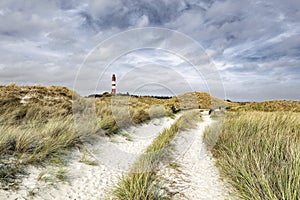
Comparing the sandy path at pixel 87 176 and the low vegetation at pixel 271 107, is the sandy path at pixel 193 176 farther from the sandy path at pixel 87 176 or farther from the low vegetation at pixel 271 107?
the low vegetation at pixel 271 107

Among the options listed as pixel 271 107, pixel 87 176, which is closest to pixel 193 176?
pixel 87 176

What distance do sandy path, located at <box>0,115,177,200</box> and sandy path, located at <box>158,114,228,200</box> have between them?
42.3 inches

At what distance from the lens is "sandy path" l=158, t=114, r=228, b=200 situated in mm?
3289

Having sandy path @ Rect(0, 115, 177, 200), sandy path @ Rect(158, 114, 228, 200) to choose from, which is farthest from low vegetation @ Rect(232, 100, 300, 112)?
sandy path @ Rect(0, 115, 177, 200)

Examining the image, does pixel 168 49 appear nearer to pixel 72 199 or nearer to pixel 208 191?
pixel 208 191

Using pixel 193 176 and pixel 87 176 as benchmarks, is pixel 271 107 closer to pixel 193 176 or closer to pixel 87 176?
pixel 193 176

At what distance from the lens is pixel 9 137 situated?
160 inches

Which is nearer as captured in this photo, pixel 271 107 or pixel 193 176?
pixel 193 176

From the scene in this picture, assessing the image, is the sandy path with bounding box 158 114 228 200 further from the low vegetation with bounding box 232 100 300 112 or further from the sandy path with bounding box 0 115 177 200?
the low vegetation with bounding box 232 100 300 112

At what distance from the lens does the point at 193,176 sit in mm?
4094

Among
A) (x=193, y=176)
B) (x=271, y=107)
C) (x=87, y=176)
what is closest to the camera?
(x=87, y=176)

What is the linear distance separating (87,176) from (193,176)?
2.23 m

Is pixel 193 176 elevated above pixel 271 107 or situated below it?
below

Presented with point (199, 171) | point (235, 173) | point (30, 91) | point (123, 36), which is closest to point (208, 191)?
point (235, 173)
